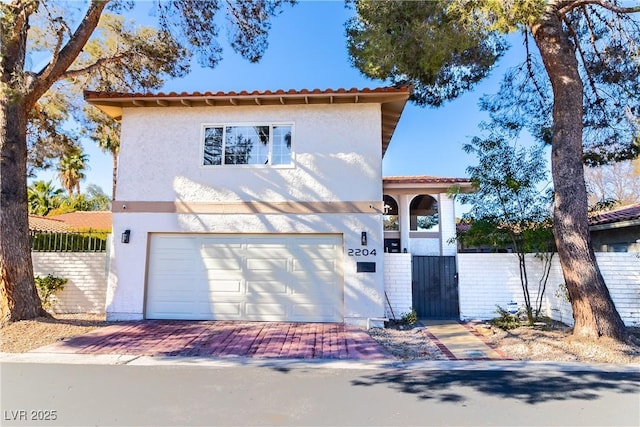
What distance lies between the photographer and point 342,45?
41.4 feet

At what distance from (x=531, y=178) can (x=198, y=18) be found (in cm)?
1037

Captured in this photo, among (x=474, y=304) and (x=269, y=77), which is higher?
(x=269, y=77)

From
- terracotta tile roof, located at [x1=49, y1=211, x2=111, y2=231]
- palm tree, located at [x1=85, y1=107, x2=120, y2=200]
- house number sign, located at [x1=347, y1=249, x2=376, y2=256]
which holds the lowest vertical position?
house number sign, located at [x1=347, y1=249, x2=376, y2=256]

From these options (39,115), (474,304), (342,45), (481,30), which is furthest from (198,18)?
(474,304)

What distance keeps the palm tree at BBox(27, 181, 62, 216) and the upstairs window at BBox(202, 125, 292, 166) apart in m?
29.7

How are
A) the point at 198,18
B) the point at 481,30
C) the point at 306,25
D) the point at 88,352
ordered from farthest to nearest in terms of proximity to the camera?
the point at 306,25 < the point at 198,18 < the point at 481,30 < the point at 88,352

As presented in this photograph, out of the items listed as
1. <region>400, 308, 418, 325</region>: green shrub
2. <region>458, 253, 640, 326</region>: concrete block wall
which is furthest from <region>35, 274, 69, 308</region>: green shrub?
<region>458, 253, 640, 326</region>: concrete block wall

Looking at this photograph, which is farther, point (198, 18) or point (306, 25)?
point (306, 25)

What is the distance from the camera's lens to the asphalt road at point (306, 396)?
4.88 m

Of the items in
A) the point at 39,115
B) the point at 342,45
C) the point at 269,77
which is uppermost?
the point at 342,45

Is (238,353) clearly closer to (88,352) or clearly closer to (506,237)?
(88,352)

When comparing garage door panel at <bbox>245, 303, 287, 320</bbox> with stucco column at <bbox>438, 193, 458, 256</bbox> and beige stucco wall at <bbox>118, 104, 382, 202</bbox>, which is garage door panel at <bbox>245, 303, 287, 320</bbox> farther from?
stucco column at <bbox>438, 193, 458, 256</bbox>

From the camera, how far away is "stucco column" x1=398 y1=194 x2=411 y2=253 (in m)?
15.5

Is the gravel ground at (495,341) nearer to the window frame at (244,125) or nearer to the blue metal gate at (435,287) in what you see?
the blue metal gate at (435,287)
